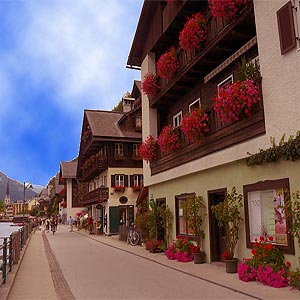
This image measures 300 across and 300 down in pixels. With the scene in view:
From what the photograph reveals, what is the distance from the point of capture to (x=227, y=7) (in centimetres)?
1182

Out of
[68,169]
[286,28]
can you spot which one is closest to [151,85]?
[286,28]

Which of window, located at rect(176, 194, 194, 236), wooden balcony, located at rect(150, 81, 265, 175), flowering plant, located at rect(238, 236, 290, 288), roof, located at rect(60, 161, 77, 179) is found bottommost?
flowering plant, located at rect(238, 236, 290, 288)

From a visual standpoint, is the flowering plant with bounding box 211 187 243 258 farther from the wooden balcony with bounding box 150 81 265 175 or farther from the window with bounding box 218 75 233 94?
the window with bounding box 218 75 233 94

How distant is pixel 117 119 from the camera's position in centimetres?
3834

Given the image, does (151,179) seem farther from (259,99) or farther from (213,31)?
(259,99)

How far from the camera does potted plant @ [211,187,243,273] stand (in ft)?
38.5

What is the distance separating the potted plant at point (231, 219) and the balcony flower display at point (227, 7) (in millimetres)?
5026

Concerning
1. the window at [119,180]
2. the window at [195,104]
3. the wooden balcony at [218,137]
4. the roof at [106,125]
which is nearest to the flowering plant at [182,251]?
the wooden balcony at [218,137]

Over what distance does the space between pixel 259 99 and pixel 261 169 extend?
1850 millimetres

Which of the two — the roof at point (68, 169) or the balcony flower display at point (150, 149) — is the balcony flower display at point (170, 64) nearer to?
the balcony flower display at point (150, 149)

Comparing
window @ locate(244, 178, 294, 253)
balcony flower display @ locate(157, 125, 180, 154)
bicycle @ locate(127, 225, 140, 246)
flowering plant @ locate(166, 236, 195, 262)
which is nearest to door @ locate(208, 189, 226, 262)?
flowering plant @ locate(166, 236, 195, 262)

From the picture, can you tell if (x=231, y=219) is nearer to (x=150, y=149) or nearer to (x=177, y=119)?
(x=177, y=119)

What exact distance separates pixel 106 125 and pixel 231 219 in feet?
84.5

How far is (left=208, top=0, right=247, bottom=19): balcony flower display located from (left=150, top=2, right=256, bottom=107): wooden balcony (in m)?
0.21
